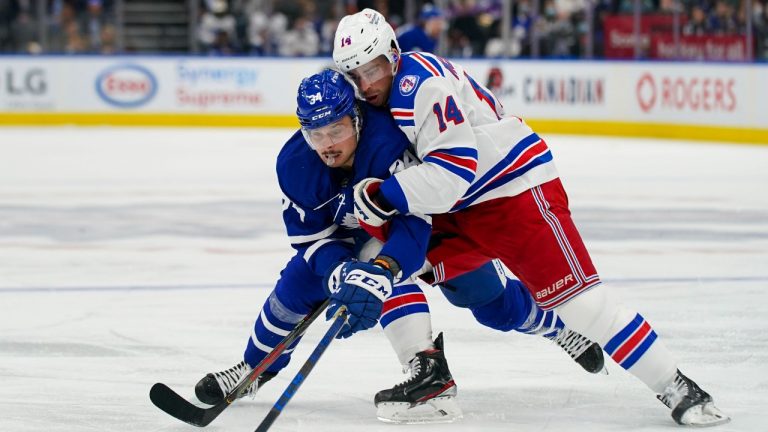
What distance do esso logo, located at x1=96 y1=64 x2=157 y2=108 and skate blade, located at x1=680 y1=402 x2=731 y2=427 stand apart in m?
11.5

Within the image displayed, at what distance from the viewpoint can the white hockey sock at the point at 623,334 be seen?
294 centimetres

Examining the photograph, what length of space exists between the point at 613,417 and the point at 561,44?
33.9 ft

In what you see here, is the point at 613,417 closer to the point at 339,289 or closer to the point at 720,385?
the point at 720,385

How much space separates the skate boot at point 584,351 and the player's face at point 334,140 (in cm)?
87


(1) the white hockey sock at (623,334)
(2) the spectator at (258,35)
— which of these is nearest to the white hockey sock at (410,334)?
(1) the white hockey sock at (623,334)

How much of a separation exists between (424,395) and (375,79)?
77cm

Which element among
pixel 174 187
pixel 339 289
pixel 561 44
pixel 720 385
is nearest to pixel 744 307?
pixel 720 385

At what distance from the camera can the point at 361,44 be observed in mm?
2984

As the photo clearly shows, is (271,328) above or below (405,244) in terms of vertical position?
below

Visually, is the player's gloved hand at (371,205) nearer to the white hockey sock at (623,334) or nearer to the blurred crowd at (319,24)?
the white hockey sock at (623,334)

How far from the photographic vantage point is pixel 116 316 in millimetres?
4395

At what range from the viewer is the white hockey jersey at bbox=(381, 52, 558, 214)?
2.87 meters

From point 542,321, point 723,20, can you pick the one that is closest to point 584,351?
point 542,321

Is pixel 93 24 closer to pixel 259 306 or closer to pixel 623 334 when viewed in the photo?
pixel 259 306
